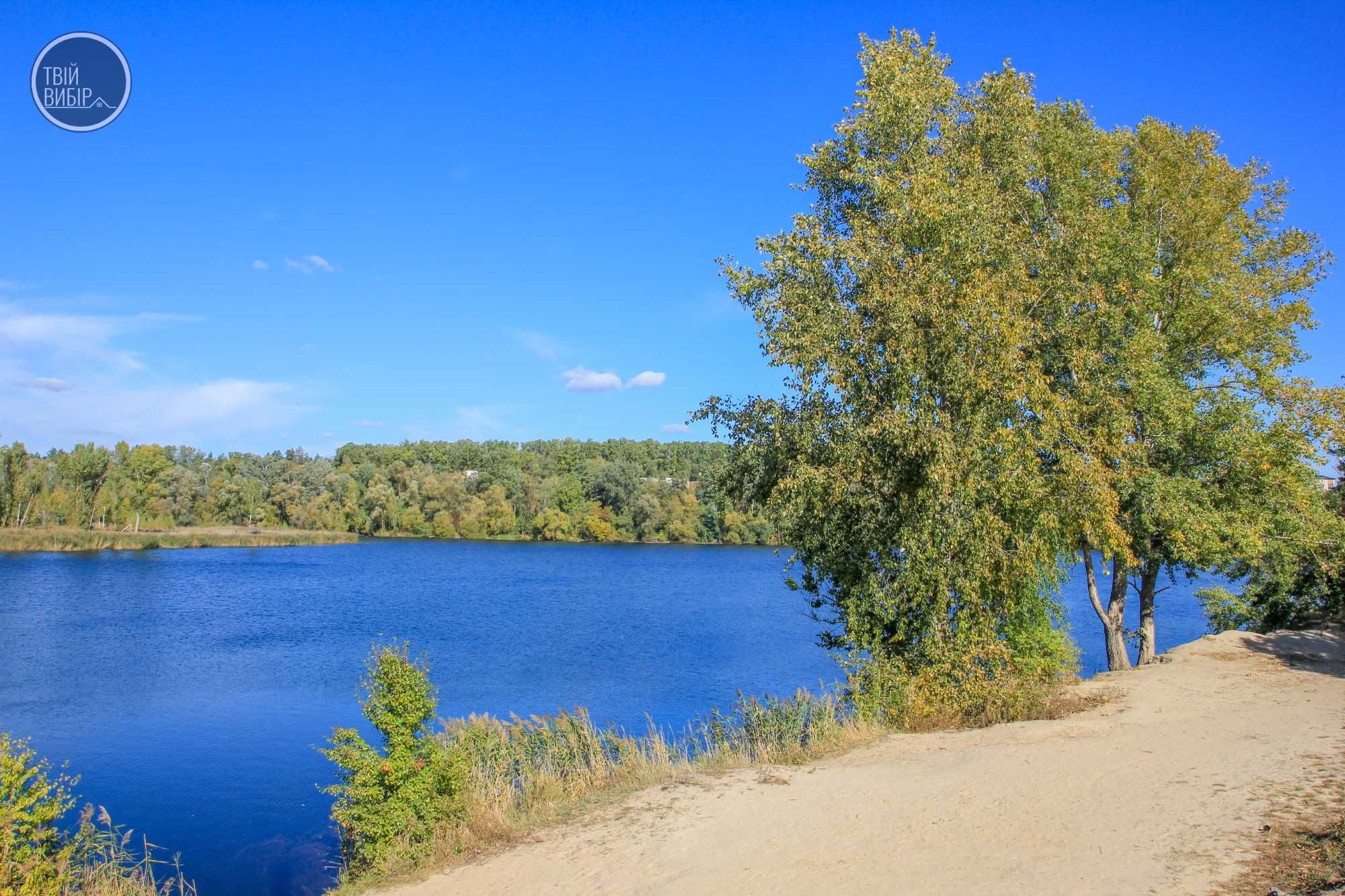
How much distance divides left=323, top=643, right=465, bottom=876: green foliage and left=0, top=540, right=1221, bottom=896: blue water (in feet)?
14.4

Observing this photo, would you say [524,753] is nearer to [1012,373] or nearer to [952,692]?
[952,692]

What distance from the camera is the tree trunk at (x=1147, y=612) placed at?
18344 millimetres

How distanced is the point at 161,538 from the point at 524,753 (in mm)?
78104

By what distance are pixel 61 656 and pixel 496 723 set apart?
22.6 m

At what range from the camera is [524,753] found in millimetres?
13680

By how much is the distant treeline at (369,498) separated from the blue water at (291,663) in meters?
27.8

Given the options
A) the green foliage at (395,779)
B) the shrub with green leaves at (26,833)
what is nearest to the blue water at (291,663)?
the green foliage at (395,779)

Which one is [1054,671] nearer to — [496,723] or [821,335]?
[821,335]

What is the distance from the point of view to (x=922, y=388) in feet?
45.1

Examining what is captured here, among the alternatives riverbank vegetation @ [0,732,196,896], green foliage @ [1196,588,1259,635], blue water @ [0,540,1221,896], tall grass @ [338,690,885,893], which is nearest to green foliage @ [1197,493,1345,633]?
green foliage @ [1196,588,1259,635]

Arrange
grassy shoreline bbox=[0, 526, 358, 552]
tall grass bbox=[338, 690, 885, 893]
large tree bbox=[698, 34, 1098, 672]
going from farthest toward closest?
grassy shoreline bbox=[0, 526, 358, 552] < large tree bbox=[698, 34, 1098, 672] < tall grass bbox=[338, 690, 885, 893]

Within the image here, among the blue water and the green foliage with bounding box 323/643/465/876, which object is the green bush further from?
the blue water

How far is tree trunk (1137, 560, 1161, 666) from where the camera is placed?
18344mm

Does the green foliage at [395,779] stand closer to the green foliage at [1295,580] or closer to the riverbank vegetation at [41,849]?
the riverbank vegetation at [41,849]
